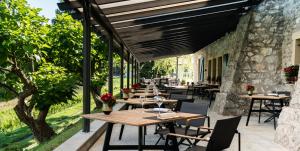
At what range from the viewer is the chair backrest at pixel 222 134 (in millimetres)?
2867

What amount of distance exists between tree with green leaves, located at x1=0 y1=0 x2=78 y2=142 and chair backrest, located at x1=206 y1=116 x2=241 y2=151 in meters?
5.58

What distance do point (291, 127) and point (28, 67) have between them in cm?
679

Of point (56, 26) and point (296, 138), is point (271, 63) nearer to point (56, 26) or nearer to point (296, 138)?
point (296, 138)

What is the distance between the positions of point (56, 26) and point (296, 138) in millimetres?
8116

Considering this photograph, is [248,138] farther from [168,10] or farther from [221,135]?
[221,135]

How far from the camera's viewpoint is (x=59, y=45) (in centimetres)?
1043

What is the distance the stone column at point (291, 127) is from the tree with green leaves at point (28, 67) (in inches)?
207

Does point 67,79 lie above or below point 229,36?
below

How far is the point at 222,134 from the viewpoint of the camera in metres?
2.98

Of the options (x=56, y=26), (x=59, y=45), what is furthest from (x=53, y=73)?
(x=56, y=26)

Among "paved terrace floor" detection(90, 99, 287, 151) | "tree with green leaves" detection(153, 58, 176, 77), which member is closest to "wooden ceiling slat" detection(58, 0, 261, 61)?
"paved terrace floor" detection(90, 99, 287, 151)

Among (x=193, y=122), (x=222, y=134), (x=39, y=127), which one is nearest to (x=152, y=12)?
(x=193, y=122)

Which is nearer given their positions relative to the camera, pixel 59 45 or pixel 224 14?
pixel 224 14

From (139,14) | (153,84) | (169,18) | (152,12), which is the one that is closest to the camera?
(139,14)
